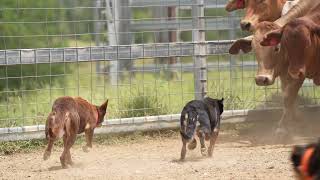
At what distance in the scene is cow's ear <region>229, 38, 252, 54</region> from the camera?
8711 mm

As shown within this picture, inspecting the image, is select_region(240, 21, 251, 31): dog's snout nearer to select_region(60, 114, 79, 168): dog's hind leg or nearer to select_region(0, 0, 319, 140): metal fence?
select_region(0, 0, 319, 140): metal fence

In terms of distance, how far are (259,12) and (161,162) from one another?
297 centimetres

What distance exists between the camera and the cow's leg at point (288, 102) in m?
8.65

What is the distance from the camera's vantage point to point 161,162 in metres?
7.16

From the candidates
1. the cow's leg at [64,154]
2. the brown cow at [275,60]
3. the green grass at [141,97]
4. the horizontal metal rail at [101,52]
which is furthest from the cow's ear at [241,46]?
the cow's leg at [64,154]

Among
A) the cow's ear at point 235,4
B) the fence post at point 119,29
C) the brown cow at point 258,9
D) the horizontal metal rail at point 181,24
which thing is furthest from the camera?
the horizontal metal rail at point 181,24

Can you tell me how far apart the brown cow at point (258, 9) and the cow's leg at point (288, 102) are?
0.88m

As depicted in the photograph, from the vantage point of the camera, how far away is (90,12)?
12.8 m

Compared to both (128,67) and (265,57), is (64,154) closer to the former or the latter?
(265,57)

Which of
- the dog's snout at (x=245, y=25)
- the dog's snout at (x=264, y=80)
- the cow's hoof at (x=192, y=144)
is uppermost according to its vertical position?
the dog's snout at (x=245, y=25)

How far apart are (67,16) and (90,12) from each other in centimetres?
83

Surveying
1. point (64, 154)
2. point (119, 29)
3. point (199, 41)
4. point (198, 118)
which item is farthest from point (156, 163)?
point (119, 29)

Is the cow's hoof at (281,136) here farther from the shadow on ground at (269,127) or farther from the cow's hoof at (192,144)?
the cow's hoof at (192,144)

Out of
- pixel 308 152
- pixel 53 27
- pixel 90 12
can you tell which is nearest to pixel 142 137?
pixel 53 27
